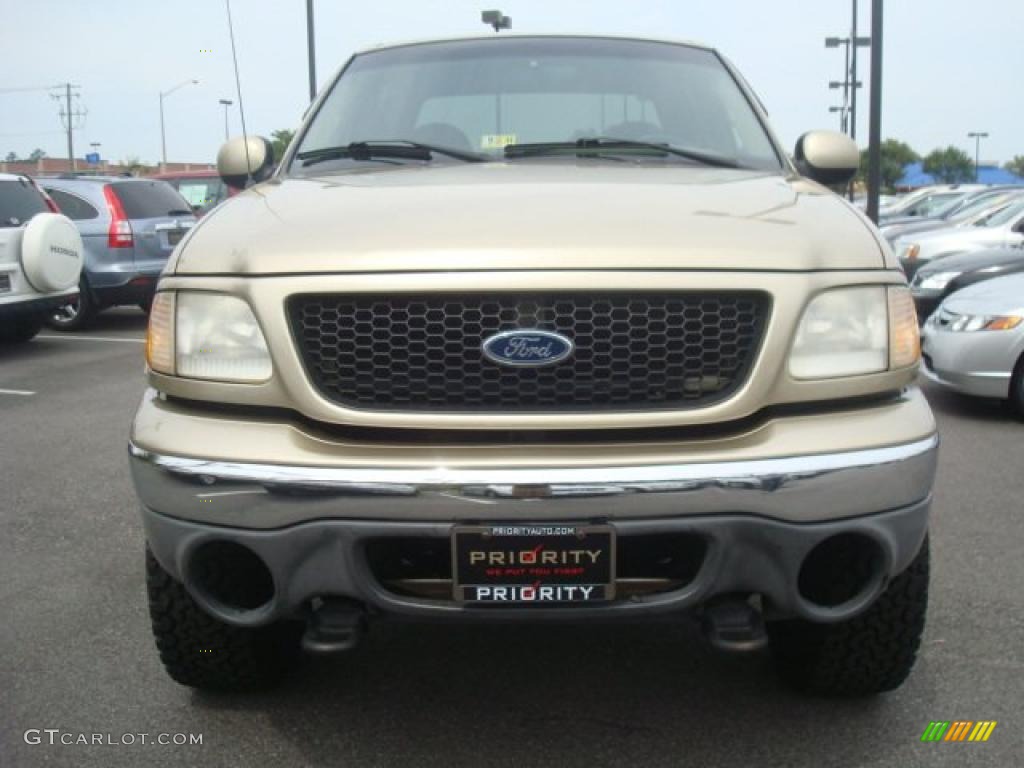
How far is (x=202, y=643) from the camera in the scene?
2.75 m

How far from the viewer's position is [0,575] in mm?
4000

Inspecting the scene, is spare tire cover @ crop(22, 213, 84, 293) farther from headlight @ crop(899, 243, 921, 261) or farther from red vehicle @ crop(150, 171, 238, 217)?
headlight @ crop(899, 243, 921, 261)

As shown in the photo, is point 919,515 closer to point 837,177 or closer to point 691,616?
point 691,616

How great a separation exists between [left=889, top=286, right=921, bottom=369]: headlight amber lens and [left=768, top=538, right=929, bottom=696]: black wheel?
473 mm

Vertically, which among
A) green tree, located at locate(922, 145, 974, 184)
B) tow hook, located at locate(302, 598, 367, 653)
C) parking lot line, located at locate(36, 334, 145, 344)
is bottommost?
green tree, located at locate(922, 145, 974, 184)

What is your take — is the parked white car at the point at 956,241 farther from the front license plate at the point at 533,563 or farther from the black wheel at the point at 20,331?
the front license plate at the point at 533,563

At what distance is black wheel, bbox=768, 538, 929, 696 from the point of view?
266cm

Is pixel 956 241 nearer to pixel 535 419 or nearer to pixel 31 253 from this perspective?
pixel 31 253

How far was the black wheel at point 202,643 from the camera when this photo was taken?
2719 millimetres

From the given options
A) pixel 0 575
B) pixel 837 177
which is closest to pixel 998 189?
pixel 837 177

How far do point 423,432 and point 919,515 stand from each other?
108 cm

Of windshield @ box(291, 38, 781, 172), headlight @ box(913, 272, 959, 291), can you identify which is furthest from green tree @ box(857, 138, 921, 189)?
windshield @ box(291, 38, 781, 172)

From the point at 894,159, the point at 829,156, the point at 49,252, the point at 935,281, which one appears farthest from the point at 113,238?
the point at 894,159

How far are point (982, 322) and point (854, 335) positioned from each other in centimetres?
483
